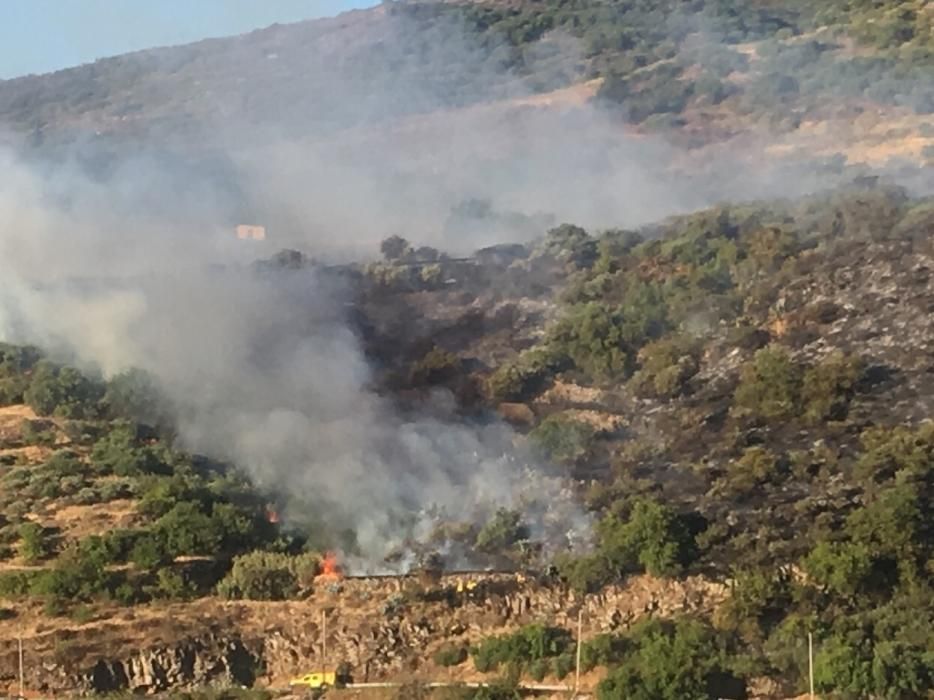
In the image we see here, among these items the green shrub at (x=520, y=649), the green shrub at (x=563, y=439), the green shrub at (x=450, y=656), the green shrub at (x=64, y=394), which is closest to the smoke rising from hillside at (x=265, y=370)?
the green shrub at (x=563, y=439)

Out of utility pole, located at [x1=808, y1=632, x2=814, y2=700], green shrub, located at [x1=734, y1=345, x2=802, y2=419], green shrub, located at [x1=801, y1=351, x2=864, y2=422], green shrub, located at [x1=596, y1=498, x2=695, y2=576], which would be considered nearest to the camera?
utility pole, located at [x1=808, y1=632, x2=814, y2=700]

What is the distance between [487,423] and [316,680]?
8.03m

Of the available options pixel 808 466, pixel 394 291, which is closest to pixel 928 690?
pixel 808 466

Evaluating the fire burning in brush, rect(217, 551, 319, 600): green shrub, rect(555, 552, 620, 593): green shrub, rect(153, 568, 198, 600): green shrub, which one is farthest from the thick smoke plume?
rect(153, 568, 198, 600): green shrub

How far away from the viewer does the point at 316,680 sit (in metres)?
18.0

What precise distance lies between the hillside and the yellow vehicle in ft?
0.72

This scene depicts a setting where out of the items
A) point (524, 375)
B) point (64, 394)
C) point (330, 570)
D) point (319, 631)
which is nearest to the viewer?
point (319, 631)

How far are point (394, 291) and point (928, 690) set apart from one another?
1888 centimetres

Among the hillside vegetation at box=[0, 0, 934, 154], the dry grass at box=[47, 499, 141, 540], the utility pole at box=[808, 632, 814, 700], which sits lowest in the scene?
the utility pole at box=[808, 632, 814, 700]

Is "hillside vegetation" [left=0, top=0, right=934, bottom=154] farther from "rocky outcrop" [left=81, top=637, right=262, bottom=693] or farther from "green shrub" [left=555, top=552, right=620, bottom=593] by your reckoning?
"rocky outcrop" [left=81, top=637, right=262, bottom=693]

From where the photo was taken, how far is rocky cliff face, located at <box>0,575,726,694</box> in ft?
60.0

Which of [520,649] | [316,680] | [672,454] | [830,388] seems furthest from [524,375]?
[316,680]

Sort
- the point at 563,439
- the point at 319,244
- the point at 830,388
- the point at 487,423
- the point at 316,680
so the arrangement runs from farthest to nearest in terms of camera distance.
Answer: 1. the point at 319,244
2. the point at 487,423
3. the point at 830,388
4. the point at 563,439
5. the point at 316,680

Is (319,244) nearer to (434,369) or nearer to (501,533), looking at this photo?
(434,369)
